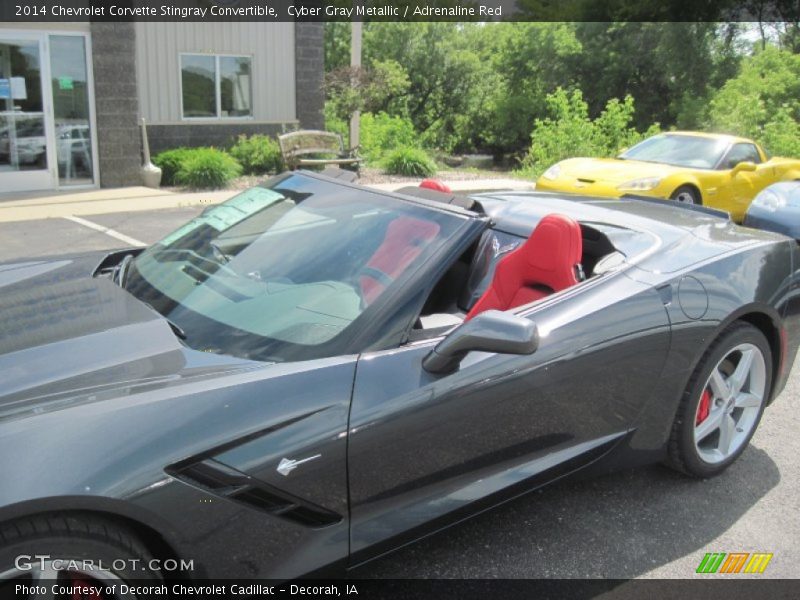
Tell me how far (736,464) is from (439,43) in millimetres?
29545

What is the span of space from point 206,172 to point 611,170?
22.1ft

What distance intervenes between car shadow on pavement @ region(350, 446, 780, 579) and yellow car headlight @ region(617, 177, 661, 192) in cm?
652

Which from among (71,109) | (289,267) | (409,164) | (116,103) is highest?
(116,103)

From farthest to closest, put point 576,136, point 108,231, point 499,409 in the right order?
point 576,136 → point 108,231 → point 499,409

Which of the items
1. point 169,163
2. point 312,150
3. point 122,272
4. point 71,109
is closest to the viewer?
point 122,272

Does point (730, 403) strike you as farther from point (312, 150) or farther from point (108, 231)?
point (312, 150)

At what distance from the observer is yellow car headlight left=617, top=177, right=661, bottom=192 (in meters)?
9.62

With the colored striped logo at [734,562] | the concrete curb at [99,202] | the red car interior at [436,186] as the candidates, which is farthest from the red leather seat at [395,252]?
the concrete curb at [99,202]

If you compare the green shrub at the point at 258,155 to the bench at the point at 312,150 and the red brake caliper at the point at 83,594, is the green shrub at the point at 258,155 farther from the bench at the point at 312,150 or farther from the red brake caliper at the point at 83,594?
the red brake caliper at the point at 83,594

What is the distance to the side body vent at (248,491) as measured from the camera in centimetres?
198

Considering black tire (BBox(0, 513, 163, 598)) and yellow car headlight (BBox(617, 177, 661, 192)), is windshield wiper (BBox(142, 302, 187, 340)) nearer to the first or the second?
black tire (BBox(0, 513, 163, 598))

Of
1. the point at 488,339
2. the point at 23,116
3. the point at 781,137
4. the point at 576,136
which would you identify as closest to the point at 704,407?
the point at 488,339

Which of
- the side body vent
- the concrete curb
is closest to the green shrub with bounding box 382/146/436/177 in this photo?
the concrete curb

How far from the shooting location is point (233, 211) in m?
3.37
